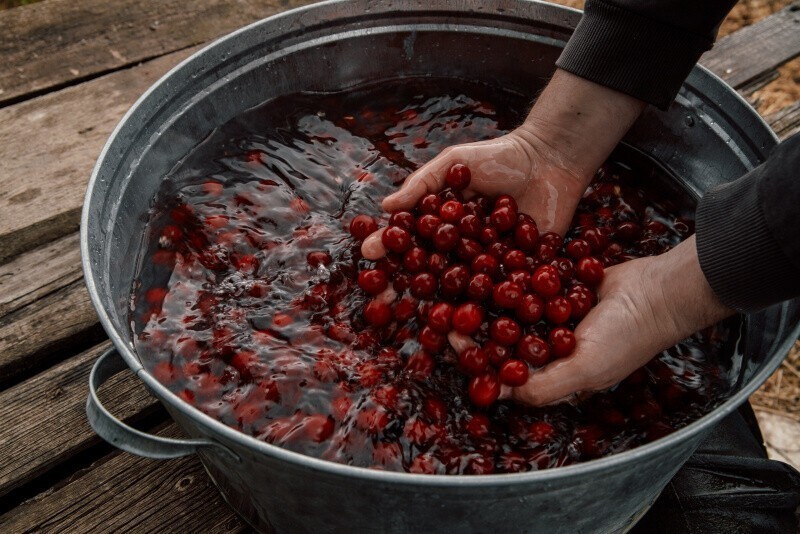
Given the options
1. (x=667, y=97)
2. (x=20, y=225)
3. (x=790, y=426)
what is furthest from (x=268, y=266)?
(x=790, y=426)

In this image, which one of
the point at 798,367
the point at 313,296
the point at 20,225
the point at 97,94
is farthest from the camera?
the point at 798,367

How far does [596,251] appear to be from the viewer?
1861 mm

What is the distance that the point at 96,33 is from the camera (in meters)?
2.66

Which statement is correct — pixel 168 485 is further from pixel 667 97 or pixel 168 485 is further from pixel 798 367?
pixel 798 367

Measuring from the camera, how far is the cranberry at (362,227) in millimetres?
1834

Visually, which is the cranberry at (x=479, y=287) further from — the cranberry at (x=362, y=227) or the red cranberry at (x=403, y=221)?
the cranberry at (x=362, y=227)

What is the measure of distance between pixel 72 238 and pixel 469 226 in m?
1.34

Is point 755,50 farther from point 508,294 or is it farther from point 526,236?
point 508,294

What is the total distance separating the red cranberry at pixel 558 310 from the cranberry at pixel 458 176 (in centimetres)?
46

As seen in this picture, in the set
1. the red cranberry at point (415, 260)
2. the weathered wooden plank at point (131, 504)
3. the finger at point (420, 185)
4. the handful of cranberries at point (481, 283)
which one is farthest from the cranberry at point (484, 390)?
the weathered wooden plank at point (131, 504)

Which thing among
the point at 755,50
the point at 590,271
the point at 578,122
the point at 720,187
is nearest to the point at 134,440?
the point at 590,271

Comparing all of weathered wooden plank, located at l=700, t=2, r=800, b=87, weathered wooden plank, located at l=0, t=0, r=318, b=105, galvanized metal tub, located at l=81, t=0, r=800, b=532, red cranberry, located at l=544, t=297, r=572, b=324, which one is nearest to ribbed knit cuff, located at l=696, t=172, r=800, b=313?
galvanized metal tub, located at l=81, t=0, r=800, b=532

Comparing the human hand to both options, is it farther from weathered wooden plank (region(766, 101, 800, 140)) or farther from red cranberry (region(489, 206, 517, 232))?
weathered wooden plank (region(766, 101, 800, 140))

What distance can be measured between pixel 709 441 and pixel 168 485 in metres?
1.58
